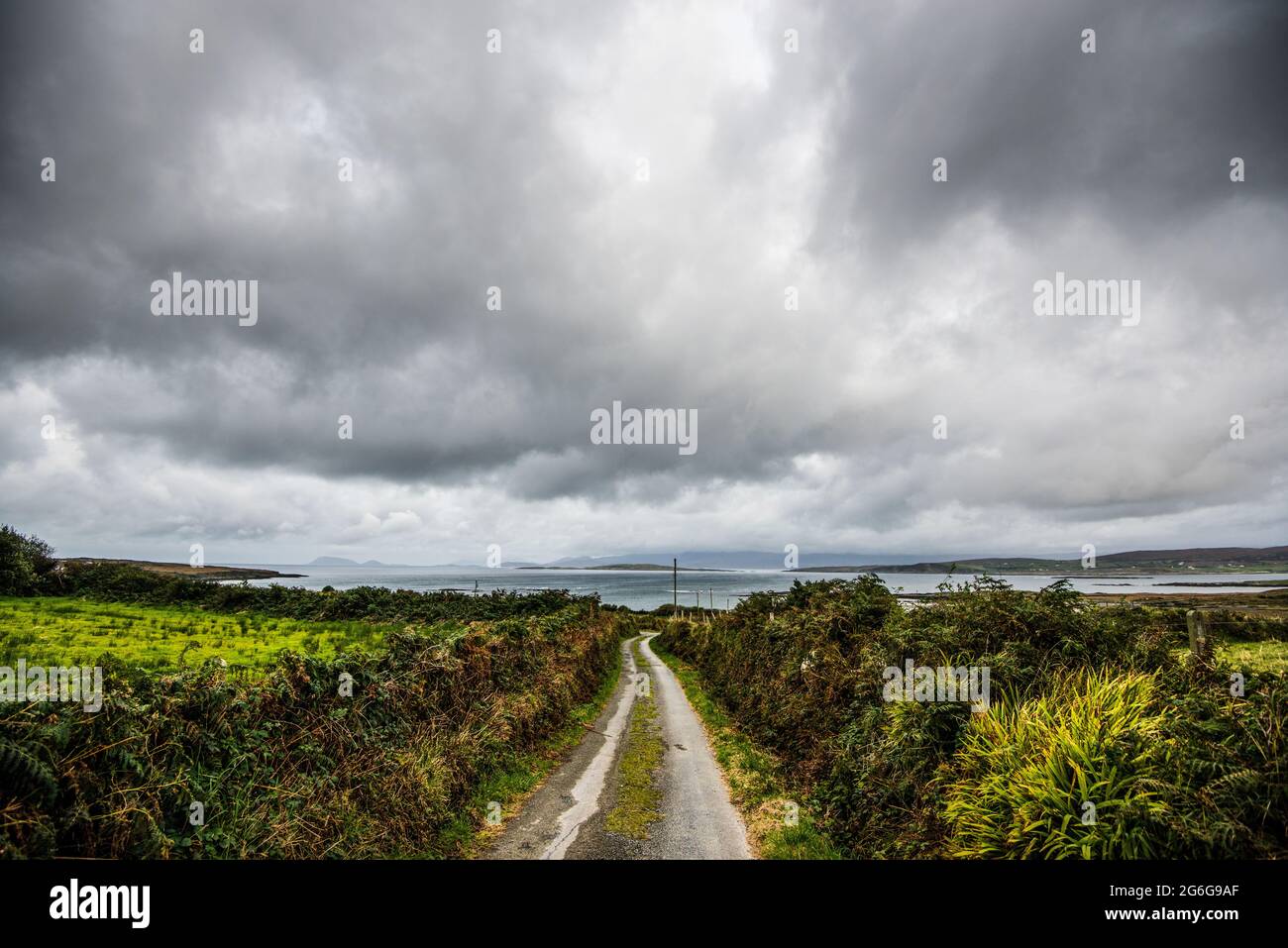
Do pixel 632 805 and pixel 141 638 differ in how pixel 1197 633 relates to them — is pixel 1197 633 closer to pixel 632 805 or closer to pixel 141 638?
pixel 632 805

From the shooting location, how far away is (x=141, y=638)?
12469 millimetres

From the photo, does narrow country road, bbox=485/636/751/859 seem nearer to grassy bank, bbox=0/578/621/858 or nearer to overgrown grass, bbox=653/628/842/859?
overgrown grass, bbox=653/628/842/859

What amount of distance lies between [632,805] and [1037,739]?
18.7 ft

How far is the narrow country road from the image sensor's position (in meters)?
6.35

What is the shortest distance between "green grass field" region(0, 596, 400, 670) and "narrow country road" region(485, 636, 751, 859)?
5000 mm

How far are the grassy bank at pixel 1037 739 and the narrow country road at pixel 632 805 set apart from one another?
57.8 inches

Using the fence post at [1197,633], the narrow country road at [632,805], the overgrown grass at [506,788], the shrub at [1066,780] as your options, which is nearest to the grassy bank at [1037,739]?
the shrub at [1066,780]

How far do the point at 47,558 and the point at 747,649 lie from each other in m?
42.4

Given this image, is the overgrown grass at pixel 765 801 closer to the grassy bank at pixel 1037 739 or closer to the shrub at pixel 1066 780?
the grassy bank at pixel 1037 739

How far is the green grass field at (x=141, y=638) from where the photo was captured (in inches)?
354

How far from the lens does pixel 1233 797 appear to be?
355 centimetres

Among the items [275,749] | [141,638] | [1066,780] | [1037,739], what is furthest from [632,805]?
[141,638]
